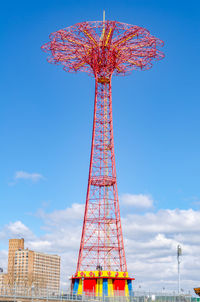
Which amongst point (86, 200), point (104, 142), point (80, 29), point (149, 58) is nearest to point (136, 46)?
point (149, 58)

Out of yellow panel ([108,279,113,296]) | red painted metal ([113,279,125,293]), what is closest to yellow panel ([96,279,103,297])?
yellow panel ([108,279,113,296])

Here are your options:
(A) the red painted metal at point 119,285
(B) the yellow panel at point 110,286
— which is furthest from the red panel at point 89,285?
(A) the red painted metal at point 119,285

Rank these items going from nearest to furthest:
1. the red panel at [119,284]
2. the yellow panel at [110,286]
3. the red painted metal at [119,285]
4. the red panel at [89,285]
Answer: the yellow panel at [110,286]
the red panel at [89,285]
the red painted metal at [119,285]
the red panel at [119,284]

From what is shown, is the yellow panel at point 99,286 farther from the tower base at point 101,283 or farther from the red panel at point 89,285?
the red panel at point 89,285

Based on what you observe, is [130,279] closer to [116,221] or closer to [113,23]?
[116,221]

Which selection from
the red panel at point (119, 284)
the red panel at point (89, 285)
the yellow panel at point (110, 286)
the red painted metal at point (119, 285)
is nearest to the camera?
the yellow panel at point (110, 286)

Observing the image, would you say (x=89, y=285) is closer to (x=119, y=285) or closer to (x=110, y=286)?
(x=110, y=286)

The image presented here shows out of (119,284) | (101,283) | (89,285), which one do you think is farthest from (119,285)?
(89,285)

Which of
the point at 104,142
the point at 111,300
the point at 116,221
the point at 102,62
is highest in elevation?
the point at 102,62

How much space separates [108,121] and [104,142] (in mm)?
4107

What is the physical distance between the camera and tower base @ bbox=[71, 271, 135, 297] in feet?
257

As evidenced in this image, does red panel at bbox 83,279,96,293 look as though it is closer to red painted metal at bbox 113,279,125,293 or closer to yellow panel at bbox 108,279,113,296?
yellow panel at bbox 108,279,113,296

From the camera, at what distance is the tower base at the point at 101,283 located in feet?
257

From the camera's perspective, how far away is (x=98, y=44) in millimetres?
88312
